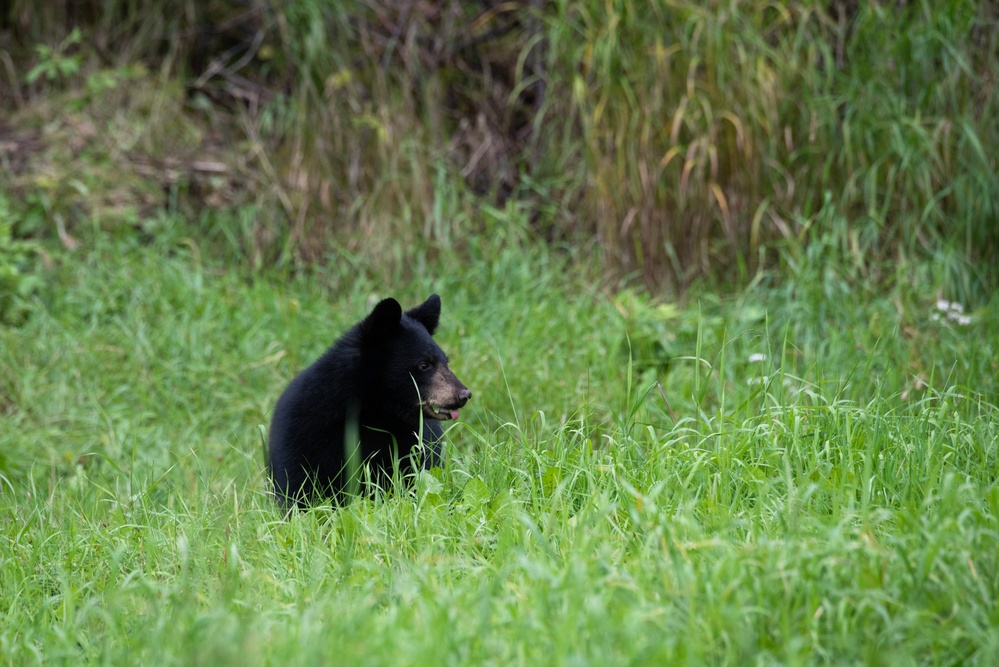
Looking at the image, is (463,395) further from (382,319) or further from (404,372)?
(382,319)

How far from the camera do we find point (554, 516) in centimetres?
265

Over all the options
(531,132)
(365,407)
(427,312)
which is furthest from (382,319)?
(531,132)

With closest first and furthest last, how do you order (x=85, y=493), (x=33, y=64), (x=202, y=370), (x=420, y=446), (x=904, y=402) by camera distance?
(x=420, y=446) → (x=85, y=493) → (x=904, y=402) → (x=202, y=370) → (x=33, y=64)

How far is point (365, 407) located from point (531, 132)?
4288mm

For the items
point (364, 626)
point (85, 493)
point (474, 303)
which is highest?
point (364, 626)

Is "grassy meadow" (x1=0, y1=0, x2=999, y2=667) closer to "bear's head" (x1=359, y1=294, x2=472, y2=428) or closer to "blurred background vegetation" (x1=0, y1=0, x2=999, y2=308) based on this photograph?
"blurred background vegetation" (x1=0, y1=0, x2=999, y2=308)

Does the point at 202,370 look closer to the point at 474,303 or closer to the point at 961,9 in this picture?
the point at 474,303

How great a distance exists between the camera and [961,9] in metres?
6.02

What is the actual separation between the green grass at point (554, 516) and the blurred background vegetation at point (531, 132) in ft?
2.32

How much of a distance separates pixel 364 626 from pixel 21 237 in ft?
17.2

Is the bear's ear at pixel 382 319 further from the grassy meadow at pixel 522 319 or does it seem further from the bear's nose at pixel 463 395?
the grassy meadow at pixel 522 319

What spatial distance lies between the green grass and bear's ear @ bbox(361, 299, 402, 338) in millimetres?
590

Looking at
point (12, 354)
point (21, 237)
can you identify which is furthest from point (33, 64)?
point (12, 354)

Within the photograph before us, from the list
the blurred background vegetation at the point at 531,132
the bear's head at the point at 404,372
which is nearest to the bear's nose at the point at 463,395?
the bear's head at the point at 404,372
